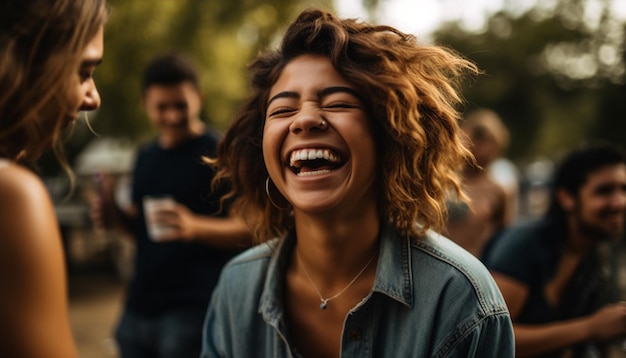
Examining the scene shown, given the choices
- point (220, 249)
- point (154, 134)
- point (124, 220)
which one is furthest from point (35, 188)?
point (154, 134)

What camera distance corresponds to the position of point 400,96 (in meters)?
1.89

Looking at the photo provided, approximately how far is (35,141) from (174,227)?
1.84 meters

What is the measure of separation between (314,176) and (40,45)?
0.88 meters

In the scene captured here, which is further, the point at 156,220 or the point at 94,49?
the point at 156,220

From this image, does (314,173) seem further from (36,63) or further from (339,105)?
(36,63)

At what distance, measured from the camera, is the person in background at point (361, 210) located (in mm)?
1819

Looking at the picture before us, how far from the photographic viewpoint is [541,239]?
2.98m

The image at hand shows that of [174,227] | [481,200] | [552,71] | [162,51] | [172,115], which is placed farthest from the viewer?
[552,71]

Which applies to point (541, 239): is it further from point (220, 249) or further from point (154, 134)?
point (154, 134)

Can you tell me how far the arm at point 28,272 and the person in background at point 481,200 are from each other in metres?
3.49

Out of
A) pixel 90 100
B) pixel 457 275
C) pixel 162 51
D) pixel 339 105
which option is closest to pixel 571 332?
pixel 457 275

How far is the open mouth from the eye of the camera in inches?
73.3

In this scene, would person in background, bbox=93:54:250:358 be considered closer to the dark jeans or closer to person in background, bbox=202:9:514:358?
the dark jeans

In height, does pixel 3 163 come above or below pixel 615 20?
below
